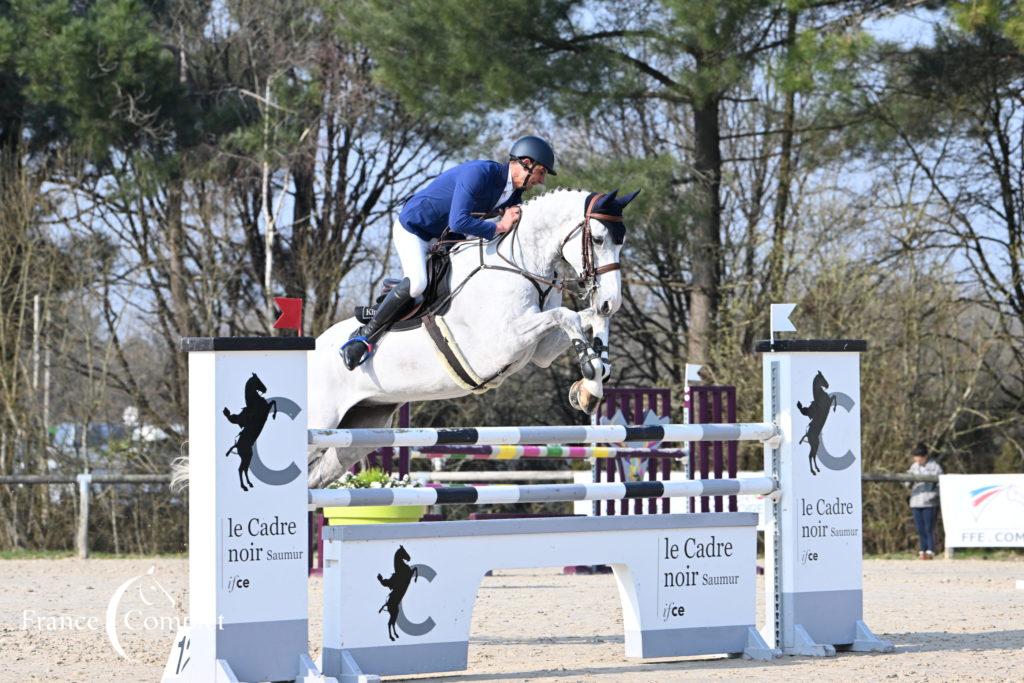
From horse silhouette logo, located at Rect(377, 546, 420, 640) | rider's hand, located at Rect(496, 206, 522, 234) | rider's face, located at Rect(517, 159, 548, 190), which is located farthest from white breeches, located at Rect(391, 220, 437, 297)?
horse silhouette logo, located at Rect(377, 546, 420, 640)

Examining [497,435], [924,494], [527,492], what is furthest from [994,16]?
[497,435]

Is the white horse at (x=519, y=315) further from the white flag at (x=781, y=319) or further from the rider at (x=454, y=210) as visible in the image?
the white flag at (x=781, y=319)

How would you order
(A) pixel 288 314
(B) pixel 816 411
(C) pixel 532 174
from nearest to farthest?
1. (A) pixel 288 314
2. (C) pixel 532 174
3. (B) pixel 816 411

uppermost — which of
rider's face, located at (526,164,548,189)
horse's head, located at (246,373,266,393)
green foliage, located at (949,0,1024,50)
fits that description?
green foliage, located at (949,0,1024,50)

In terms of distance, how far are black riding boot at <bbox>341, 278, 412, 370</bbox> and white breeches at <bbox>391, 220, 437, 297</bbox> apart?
0.11ft

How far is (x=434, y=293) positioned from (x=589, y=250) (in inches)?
28.0

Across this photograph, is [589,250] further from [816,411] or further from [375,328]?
[816,411]

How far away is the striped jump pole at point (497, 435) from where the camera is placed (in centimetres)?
473

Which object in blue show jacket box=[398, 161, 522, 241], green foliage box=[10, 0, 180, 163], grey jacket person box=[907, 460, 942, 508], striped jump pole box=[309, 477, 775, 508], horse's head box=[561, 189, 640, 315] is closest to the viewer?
striped jump pole box=[309, 477, 775, 508]

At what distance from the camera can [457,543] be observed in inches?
193

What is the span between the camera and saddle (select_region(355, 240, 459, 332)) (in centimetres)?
546

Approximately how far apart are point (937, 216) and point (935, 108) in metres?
1.23

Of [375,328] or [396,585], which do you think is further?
[375,328]

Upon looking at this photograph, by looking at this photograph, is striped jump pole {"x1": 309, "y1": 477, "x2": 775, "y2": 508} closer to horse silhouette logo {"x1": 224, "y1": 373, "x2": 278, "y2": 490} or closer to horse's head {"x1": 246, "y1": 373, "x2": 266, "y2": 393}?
horse silhouette logo {"x1": 224, "y1": 373, "x2": 278, "y2": 490}
